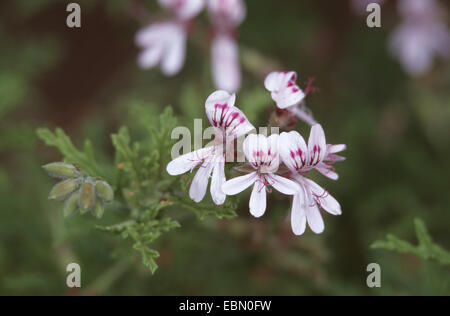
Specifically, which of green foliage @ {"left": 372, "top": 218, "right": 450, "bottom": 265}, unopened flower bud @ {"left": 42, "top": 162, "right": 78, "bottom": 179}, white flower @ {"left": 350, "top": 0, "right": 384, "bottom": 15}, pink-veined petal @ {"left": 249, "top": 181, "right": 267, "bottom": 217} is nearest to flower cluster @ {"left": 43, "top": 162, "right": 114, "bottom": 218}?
unopened flower bud @ {"left": 42, "top": 162, "right": 78, "bottom": 179}

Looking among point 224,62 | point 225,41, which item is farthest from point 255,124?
point 225,41

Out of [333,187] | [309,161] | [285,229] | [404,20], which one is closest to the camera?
[309,161]

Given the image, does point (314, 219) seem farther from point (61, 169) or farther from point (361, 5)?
point (361, 5)

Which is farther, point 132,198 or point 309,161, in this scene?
point 132,198

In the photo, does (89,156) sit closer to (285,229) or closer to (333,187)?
(285,229)

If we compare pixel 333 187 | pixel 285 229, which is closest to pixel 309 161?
pixel 285 229

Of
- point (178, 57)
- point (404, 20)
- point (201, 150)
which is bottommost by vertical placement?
point (201, 150)
